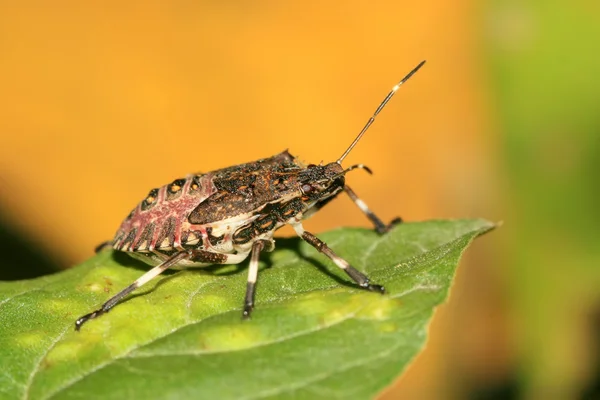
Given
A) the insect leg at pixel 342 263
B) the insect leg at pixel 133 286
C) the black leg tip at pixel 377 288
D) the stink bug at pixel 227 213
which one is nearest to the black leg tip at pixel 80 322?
the insect leg at pixel 133 286

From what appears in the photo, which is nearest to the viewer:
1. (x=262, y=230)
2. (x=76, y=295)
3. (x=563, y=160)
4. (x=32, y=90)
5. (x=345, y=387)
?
(x=345, y=387)

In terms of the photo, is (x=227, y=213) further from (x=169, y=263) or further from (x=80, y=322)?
(x=80, y=322)

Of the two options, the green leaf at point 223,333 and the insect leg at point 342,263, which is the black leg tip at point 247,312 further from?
the insect leg at point 342,263

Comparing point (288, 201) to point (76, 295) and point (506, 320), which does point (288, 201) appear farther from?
point (506, 320)

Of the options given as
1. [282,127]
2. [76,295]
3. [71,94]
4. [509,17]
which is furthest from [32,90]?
[509,17]

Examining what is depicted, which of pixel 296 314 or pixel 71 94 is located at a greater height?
pixel 71 94
